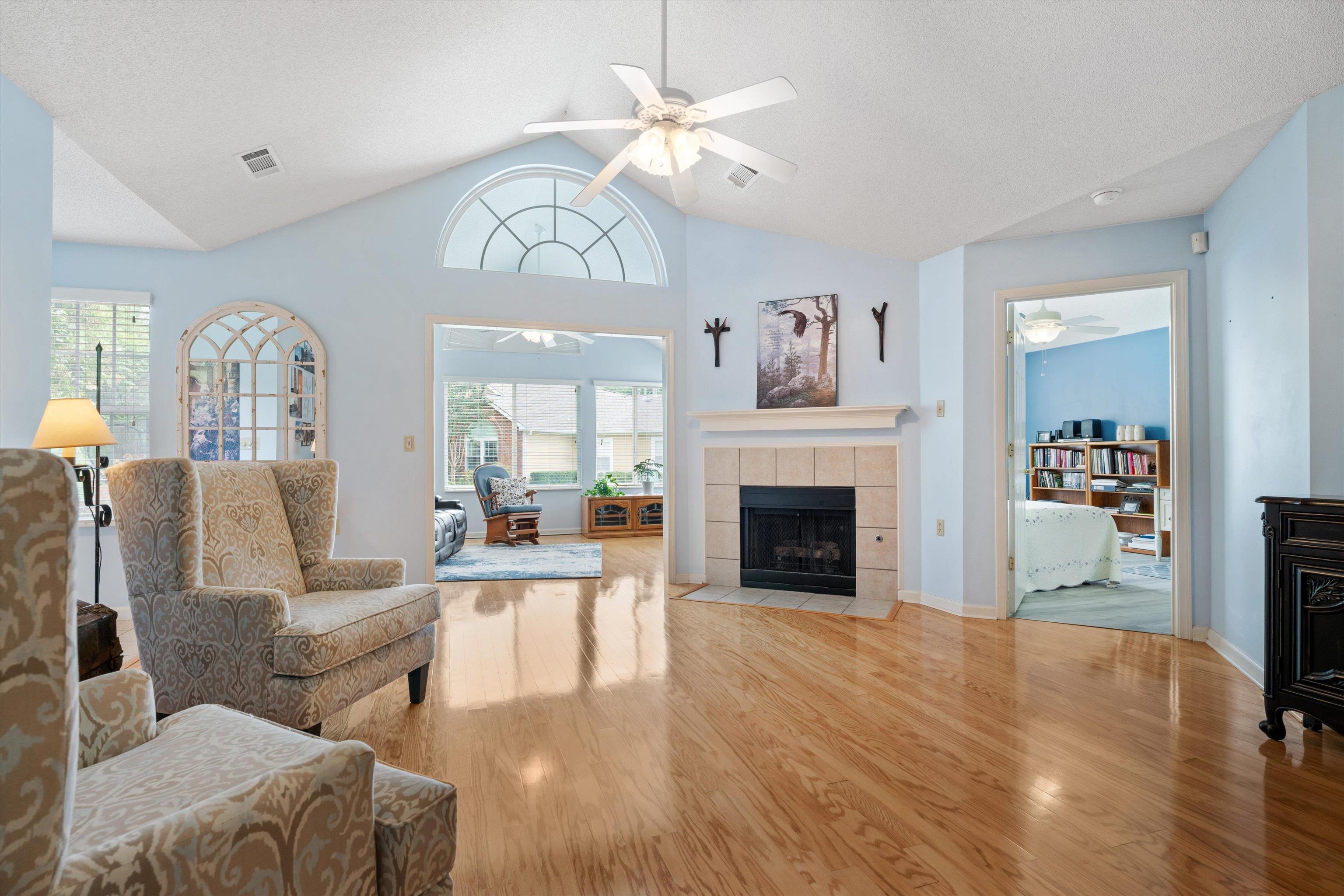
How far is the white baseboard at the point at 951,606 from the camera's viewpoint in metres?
4.20

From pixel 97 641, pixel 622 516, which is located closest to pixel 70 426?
pixel 97 641

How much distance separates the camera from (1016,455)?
14.1ft

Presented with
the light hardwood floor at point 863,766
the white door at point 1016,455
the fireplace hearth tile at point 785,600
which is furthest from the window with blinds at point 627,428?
the light hardwood floor at point 863,766

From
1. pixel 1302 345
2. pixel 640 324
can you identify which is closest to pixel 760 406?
pixel 640 324

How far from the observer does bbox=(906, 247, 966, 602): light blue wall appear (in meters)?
4.31

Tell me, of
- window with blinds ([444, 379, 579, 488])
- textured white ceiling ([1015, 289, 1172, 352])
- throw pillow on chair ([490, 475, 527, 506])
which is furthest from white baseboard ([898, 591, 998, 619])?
window with blinds ([444, 379, 579, 488])

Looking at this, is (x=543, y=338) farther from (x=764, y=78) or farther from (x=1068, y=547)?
(x=1068, y=547)

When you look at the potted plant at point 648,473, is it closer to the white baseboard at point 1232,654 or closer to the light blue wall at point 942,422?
the light blue wall at point 942,422

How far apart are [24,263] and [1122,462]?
28.9ft

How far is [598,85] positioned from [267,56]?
2.00 m

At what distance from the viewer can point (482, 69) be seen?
367 centimetres

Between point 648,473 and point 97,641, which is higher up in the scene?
point 648,473

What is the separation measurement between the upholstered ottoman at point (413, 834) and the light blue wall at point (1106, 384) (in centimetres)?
755

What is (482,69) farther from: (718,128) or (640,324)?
(640,324)
